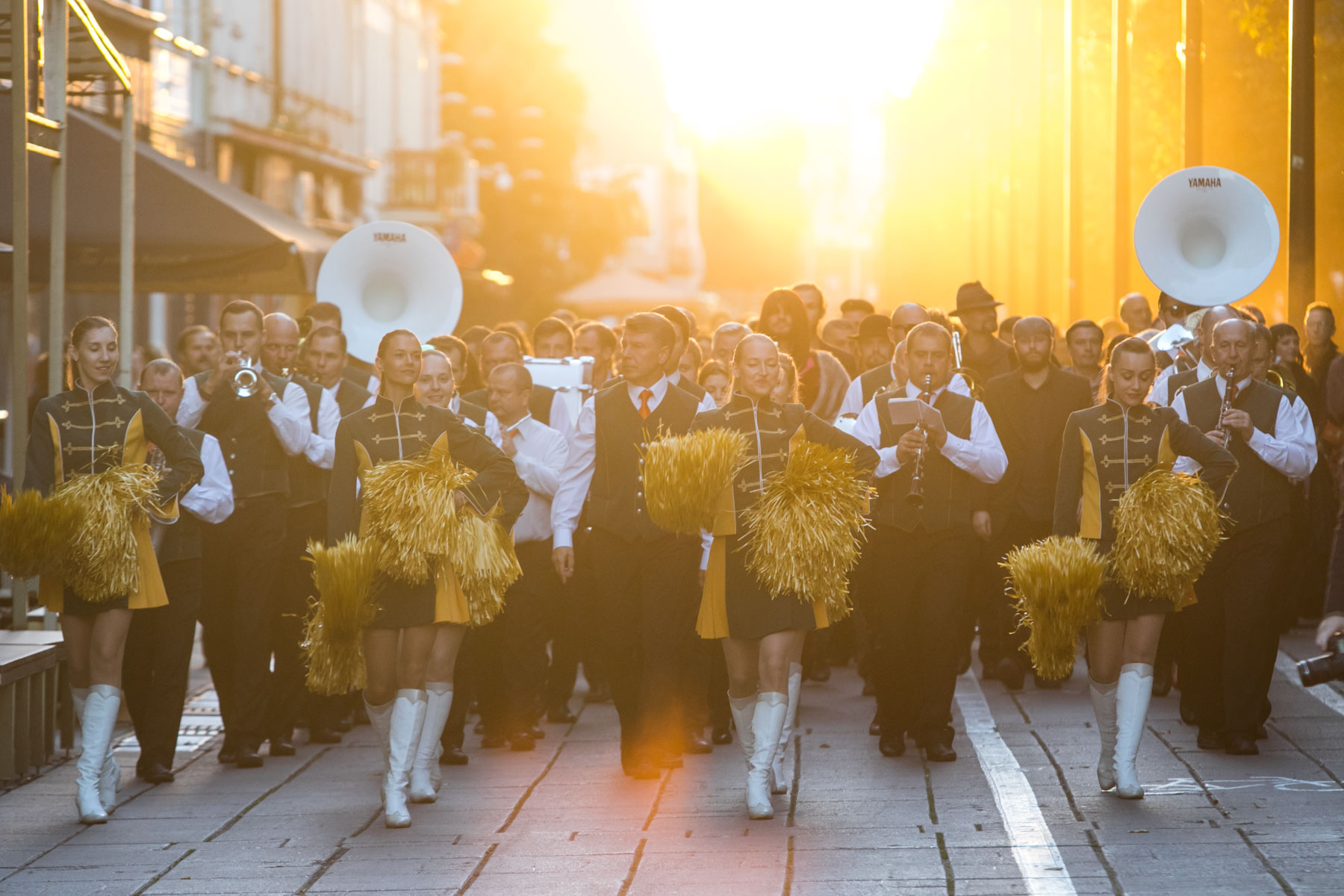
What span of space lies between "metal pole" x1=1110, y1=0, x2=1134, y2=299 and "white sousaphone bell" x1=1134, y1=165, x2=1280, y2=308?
849cm

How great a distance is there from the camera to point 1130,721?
326 inches

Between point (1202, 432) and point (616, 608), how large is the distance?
297cm

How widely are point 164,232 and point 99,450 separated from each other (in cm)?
619

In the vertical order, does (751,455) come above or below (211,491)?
above

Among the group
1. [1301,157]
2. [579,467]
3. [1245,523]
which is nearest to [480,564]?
[579,467]

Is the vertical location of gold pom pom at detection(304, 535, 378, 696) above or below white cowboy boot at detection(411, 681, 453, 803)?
above

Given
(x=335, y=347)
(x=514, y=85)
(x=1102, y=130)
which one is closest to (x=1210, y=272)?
(x=335, y=347)

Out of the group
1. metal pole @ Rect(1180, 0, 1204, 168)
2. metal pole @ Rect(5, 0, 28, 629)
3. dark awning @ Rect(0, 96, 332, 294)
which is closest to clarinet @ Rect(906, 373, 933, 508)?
metal pole @ Rect(5, 0, 28, 629)

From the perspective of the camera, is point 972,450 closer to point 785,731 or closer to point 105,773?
point 785,731

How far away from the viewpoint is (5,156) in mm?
13188

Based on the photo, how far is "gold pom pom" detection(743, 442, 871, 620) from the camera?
814cm

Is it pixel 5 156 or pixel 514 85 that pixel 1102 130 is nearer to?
pixel 5 156

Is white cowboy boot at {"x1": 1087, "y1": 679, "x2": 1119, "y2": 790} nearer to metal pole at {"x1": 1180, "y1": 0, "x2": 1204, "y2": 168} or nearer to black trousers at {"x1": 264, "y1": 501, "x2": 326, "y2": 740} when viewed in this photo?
black trousers at {"x1": 264, "y1": 501, "x2": 326, "y2": 740}

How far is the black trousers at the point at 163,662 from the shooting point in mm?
9141
